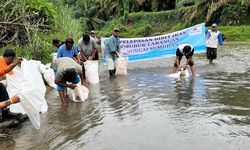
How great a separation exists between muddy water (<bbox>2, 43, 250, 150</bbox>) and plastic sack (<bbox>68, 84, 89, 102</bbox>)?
0.49ft

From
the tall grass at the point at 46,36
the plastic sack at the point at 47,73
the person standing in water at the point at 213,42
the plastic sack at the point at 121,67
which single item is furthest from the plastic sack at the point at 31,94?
the person standing in water at the point at 213,42

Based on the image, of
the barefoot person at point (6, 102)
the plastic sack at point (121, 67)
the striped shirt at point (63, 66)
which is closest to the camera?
the barefoot person at point (6, 102)

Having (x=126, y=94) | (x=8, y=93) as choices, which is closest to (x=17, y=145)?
(x=8, y=93)

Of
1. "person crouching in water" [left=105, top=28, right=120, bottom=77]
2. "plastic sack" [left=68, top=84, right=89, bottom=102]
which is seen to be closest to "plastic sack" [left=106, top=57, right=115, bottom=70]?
"person crouching in water" [left=105, top=28, right=120, bottom=77]

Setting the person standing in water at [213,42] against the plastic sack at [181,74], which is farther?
the person standing in water at [213,42]

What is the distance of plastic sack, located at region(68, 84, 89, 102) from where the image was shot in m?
8.00

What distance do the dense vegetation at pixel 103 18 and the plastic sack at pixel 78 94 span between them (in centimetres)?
217

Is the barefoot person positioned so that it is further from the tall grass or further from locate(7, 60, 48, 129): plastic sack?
the tall grass

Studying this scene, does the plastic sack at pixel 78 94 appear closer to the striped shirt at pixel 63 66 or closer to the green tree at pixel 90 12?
the striped shirt at pixel 63 66

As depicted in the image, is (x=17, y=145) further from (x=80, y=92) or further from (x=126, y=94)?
(x=126, y=94)

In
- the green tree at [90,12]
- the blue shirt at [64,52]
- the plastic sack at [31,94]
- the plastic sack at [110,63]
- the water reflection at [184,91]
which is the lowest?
the water reflection at [184,91]

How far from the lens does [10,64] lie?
264 inches

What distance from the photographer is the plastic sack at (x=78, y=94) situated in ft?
26.2

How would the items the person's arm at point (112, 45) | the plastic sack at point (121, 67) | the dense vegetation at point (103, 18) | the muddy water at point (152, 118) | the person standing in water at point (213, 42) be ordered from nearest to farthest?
the muddy water at point (152, 118) < the dense vegetation at point (103, 18) < the person's arm at point (112, 45) < the plastic sack at point (121, 67) < the person standing in water at point (213, 42)
